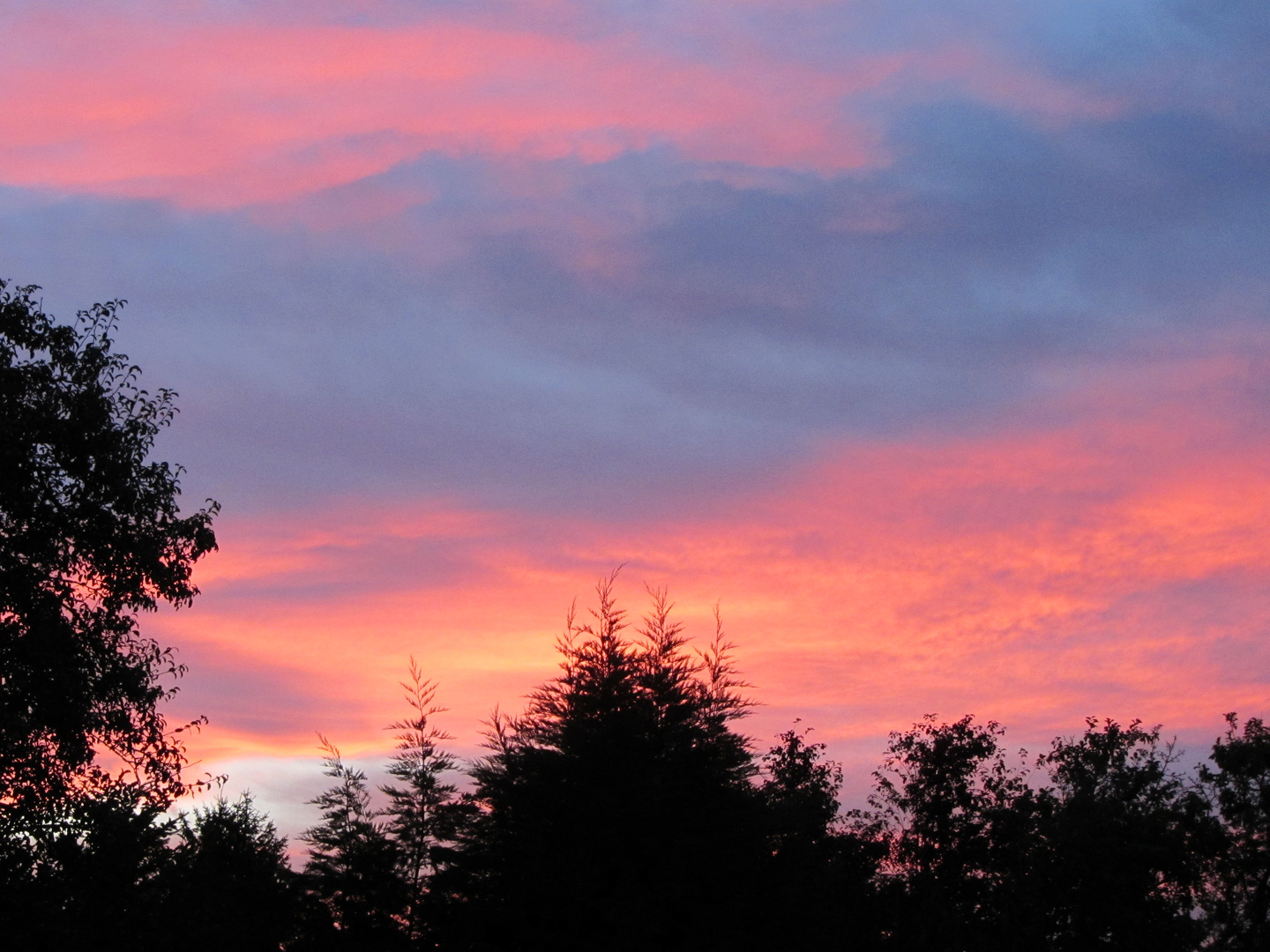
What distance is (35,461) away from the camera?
902 inches

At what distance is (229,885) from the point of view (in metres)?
32.1

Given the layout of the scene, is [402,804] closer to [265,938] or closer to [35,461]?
[265,938]

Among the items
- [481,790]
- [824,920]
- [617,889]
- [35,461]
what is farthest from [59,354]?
[824,920]

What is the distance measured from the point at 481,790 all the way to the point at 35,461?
32.0 ft

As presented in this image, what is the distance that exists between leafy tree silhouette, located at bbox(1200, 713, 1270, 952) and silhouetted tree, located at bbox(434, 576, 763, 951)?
41.1 meters

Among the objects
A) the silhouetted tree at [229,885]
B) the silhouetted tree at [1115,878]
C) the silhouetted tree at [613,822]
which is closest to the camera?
the silhouetted tree at [613,822]

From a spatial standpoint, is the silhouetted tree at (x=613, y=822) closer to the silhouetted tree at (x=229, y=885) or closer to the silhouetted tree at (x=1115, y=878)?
the silhouetted tree at (x=229, y=885)

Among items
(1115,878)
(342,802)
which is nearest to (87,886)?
(342,802)

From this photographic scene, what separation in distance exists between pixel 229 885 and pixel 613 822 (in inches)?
632

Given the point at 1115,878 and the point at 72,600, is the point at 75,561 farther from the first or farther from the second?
the point at 1115,878

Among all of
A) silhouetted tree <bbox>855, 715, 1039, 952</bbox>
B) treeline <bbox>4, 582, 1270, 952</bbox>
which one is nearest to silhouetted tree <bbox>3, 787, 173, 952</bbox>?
treeline <bbox>4, 582, 1270, 952</bbox>

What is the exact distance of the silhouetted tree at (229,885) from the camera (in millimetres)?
25031

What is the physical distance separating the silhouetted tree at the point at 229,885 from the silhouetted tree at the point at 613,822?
499 centimetres

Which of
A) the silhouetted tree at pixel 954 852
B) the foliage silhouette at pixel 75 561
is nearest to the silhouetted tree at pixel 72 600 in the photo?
the foliage silhouette at pixel 75 561
